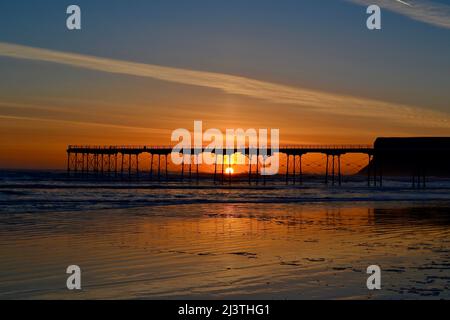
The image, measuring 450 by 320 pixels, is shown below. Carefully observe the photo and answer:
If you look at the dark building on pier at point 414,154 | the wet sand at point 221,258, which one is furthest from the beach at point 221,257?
the dark building on pier at point 414,154

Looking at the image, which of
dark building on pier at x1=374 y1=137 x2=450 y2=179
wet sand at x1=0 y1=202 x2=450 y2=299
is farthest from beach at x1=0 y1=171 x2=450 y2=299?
dark building on pier at x1=374 y1=137 x2=450 y2=179

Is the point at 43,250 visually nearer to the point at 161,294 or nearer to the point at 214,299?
the point at 161,294

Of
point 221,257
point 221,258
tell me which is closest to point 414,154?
point 221,257

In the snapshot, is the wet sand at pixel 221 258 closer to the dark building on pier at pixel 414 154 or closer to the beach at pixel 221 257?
the beach at pixel 221 257

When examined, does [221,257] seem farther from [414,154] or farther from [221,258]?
[414,154]

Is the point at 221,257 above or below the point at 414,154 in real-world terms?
below

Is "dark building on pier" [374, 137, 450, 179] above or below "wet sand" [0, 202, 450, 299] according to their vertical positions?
above

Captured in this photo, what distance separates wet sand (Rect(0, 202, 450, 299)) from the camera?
25.9 feet

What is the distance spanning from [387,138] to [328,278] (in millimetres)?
68919

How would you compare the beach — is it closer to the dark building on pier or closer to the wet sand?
the wet sand

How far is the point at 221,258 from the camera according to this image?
10547 mm

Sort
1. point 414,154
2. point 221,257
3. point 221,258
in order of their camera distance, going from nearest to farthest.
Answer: point 221,258, point 221,257, point 414,154

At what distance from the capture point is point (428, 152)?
179 ft
